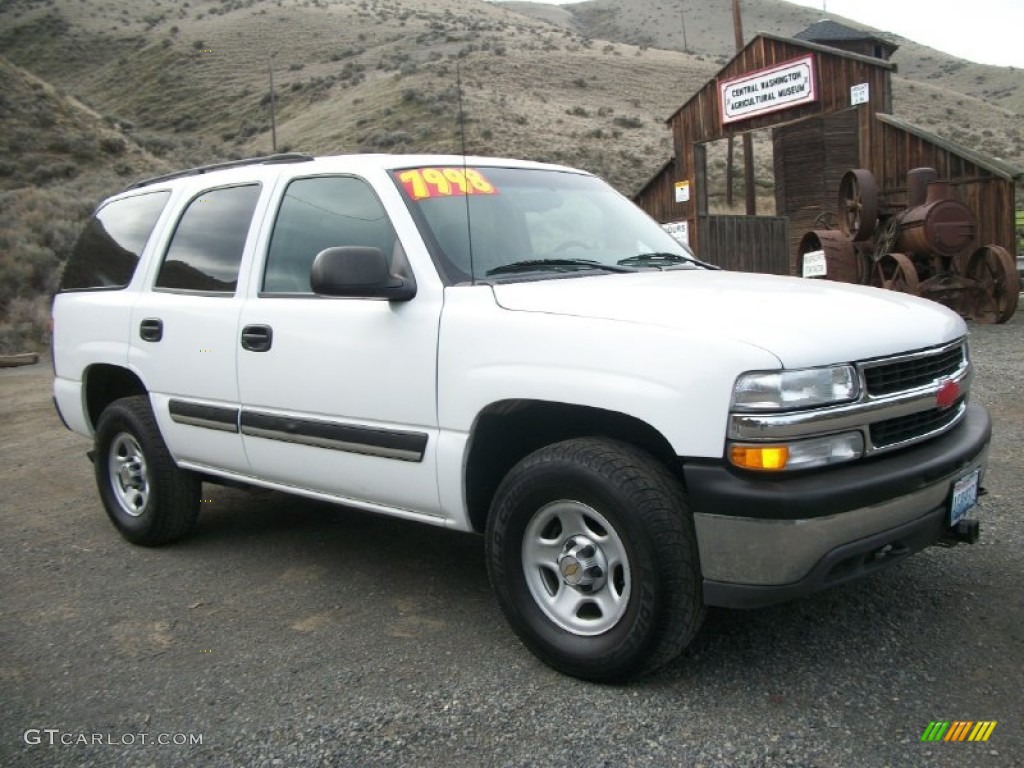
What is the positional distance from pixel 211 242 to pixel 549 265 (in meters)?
1.81

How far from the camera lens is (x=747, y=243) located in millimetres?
14875

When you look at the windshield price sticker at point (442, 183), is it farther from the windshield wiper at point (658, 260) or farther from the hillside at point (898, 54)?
the hillside at point (898, 54)

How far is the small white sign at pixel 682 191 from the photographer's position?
51.4 ft

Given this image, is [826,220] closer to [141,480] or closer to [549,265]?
[549,265]

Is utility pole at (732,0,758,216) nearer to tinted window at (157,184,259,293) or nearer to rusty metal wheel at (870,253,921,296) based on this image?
rusty metal wheel at (870,253,921,296)

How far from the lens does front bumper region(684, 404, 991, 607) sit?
2633 mm

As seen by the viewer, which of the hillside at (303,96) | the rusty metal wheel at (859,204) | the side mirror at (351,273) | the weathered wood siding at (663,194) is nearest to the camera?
the side mirror at (351,273)

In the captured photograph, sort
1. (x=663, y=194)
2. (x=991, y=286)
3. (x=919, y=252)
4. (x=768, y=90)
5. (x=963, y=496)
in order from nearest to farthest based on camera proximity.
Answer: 1. (x=963, y=496)
2. (x=991, y=286)
3. (x=919, y=252)
4. (x=768, y=90)
5. (x=663, y=194)

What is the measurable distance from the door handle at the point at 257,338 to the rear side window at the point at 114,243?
123 cm

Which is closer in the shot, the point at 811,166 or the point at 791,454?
the point at 791,454

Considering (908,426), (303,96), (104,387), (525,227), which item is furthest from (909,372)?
(303,96)

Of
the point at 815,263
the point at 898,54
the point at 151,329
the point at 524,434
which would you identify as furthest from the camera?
the point at 898,54

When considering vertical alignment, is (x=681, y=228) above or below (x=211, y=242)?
above

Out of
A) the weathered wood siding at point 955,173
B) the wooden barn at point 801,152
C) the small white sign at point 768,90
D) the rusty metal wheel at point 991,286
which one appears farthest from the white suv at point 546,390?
the small white sign at point 768,90
